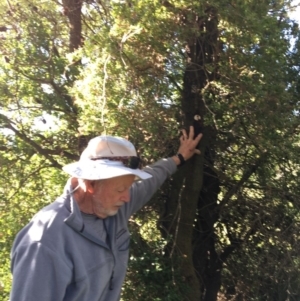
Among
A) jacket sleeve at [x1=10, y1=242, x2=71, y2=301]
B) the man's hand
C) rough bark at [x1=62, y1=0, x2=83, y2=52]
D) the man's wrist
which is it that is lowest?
jacket sleeve at [x1=10, y1=242, x2=71, y2=301]

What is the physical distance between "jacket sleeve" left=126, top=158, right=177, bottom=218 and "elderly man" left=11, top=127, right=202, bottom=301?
0.73ft

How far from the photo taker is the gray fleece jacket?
2084 millimetres

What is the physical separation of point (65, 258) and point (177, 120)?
2.29 meters

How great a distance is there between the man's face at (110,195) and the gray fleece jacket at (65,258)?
0.10m

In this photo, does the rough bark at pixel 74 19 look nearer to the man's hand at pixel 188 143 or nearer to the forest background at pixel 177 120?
the forest background at pixel 177 120

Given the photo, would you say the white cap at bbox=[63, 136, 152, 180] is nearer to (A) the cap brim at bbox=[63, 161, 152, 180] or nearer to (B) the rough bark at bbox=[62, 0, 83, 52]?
(A) the cap brim at bbox=[63, 161, 152, 180]

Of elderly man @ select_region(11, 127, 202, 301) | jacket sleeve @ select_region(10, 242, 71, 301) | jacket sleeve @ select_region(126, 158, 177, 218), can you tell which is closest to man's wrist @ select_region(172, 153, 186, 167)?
jacket sleeve @ select_region(126, 158, 177, 218)

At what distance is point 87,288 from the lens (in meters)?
2.30

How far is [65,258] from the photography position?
2186 mm

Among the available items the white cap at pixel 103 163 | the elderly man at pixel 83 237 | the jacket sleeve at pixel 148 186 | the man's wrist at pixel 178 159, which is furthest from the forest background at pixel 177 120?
the elderly man at pixel 83 237

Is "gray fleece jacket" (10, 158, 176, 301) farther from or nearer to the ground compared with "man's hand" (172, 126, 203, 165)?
nearer to the ground

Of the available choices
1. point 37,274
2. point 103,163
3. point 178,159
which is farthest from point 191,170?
point 37,274

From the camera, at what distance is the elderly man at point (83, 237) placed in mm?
2095

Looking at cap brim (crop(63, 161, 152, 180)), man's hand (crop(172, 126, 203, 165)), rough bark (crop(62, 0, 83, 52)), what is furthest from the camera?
rough bark (crop(62, 0, 83, 52))
